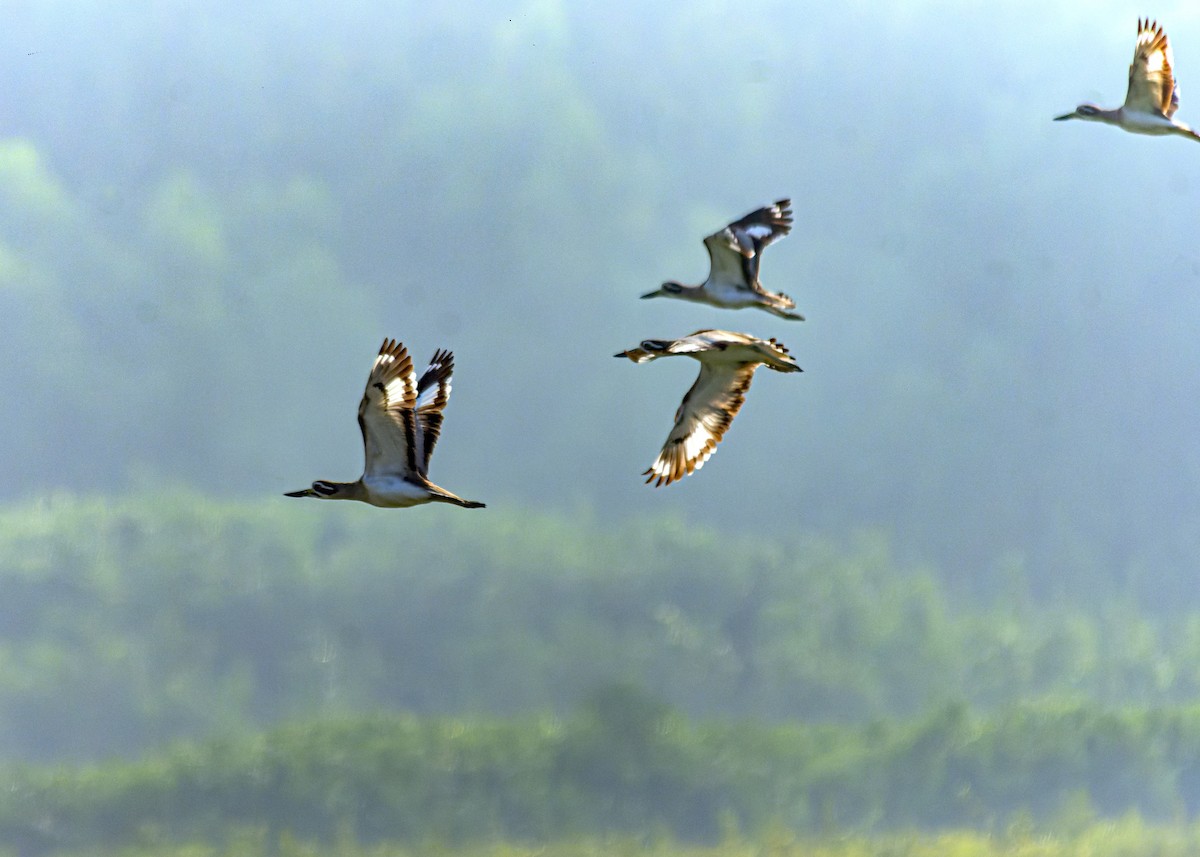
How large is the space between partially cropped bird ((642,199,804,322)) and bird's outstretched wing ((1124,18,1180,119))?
28.0ft

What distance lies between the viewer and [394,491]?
2914 centimetres

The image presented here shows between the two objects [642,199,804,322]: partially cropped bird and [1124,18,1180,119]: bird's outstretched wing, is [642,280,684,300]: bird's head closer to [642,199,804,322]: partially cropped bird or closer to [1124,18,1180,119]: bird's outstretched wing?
[642,199,804,322]: partially cropped bird

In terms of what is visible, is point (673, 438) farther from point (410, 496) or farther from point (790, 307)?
point (410, 496)

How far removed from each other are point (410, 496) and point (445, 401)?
2.14 meters

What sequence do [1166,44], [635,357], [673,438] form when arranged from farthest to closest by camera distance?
[1166,44] → [673,438] → [635,357]

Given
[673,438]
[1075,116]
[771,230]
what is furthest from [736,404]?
[1075,116]

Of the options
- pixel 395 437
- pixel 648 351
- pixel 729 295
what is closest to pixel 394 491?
pixel 395 437

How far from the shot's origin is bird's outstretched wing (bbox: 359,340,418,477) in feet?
93.2

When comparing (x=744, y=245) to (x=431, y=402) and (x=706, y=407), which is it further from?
(x=431, y=402)

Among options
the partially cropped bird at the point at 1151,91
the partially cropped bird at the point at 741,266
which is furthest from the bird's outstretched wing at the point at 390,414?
the partially cropped bird at the point at 1151,91

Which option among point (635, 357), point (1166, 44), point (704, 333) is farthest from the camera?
point (1166, 44)

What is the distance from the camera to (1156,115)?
118 feet

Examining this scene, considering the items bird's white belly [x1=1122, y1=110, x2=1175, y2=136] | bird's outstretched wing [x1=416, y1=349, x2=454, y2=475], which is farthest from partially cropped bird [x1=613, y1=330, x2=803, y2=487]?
bird's white belly [x1=1122, y1=110, x2=1175, y2=136]

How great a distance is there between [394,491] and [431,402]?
1936 millimetres
